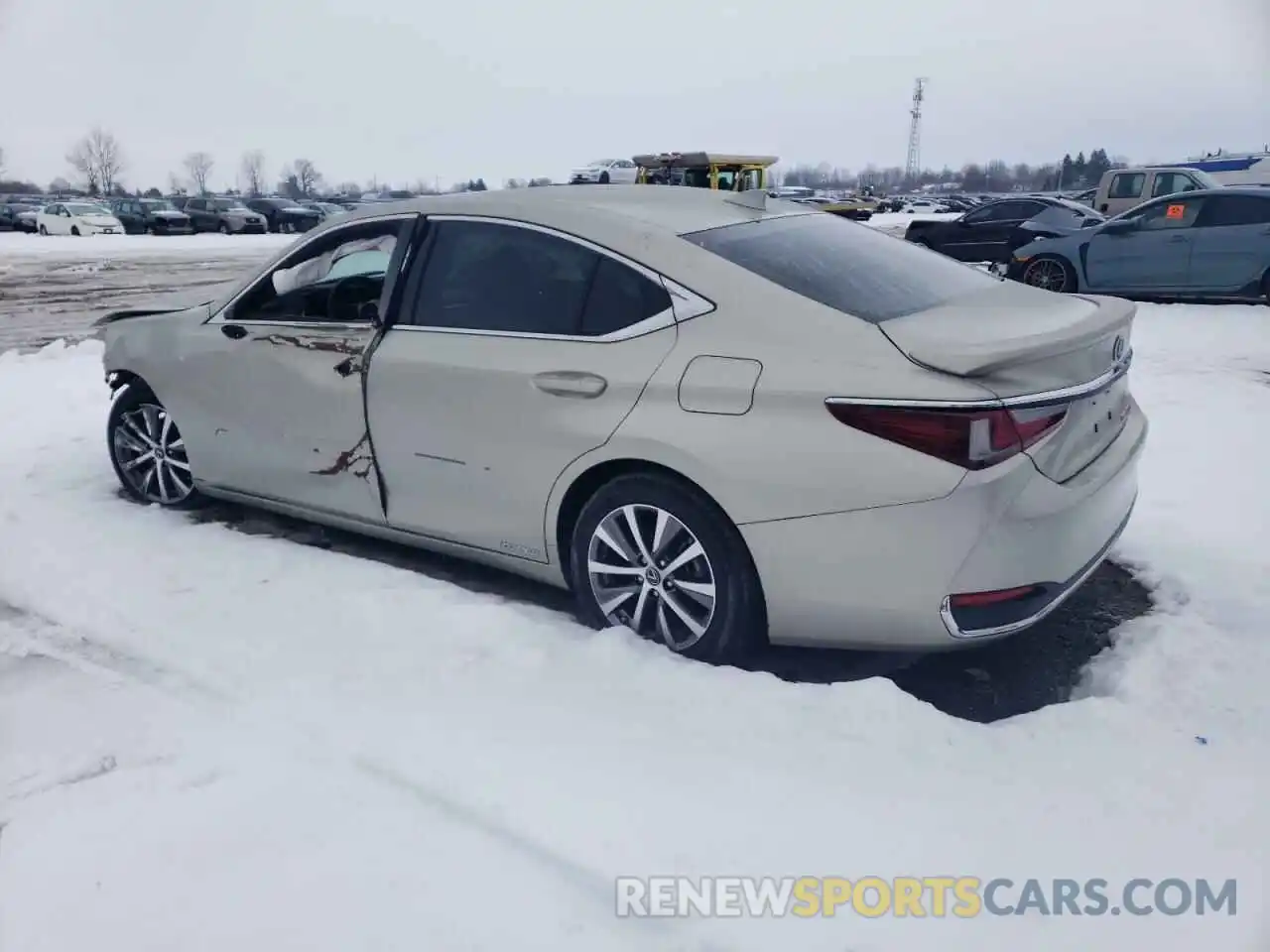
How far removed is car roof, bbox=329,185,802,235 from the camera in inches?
140

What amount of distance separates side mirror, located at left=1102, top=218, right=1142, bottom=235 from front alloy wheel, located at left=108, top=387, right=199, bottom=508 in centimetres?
1152

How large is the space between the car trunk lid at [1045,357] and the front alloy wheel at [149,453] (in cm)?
359

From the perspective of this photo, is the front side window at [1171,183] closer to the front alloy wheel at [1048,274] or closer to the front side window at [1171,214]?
the front side window at [1171,214]

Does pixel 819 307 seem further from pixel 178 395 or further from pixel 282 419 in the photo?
pixel 178 395

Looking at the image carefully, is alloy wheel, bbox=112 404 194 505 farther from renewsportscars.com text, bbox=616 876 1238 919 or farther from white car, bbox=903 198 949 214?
white car, bbox=903 198 949 214

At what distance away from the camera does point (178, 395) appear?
472 centimetres

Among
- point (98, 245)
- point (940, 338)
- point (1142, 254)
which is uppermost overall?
point (940, 338)

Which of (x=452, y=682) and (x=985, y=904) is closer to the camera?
(x=985, y=904)

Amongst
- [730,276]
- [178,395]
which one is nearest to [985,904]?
[730,276]

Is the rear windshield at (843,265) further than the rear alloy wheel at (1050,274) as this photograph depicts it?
No

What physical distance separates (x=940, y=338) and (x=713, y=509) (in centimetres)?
86

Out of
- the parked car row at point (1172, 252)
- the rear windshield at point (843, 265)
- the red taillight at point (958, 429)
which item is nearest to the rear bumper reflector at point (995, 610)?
the red taillight at point (958, 429)

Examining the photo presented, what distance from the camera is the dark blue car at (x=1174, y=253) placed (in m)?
11.5

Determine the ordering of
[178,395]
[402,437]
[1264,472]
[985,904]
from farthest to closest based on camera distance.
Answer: [1264,472] → [178,395] → [402,437] → [985,904]
